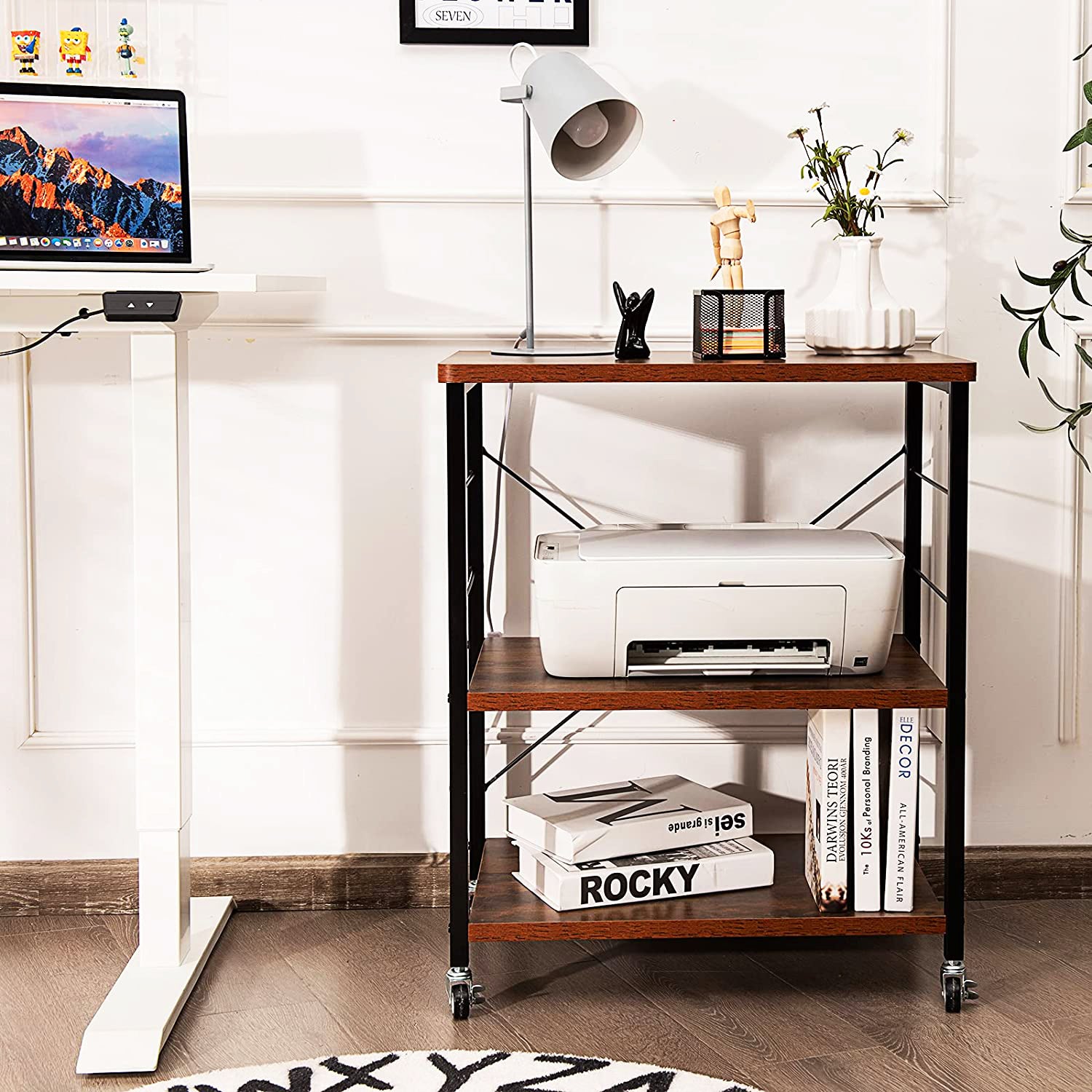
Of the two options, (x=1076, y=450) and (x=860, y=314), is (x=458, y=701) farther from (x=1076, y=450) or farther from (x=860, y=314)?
(x=1076, y=450)

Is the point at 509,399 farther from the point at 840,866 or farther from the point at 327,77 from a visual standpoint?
the point at 840,866

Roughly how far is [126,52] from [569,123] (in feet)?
2.36

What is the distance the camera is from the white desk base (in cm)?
174

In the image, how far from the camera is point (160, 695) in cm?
189

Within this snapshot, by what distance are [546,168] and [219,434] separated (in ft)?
2.29

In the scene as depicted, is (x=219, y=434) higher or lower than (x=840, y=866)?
higher

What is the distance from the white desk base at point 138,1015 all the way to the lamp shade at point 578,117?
130 centimetres

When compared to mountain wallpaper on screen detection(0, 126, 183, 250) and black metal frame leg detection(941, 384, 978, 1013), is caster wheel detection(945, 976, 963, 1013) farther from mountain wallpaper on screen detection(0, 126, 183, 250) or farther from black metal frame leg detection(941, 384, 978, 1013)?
mountain wallpaper on screen detection(0, 126, 183, 250)

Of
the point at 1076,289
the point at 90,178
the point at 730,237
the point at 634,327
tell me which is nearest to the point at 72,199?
the point at 90,178

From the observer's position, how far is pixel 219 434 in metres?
2.21

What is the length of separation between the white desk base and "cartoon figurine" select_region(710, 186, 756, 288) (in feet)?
4.17

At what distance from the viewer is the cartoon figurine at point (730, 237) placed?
1926 mm

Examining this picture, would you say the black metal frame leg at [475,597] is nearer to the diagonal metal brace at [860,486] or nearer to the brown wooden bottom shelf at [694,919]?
the brown wooden bottom shelf at [694,919]

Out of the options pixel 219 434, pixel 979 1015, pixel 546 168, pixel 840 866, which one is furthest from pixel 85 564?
pixel 979 1015
